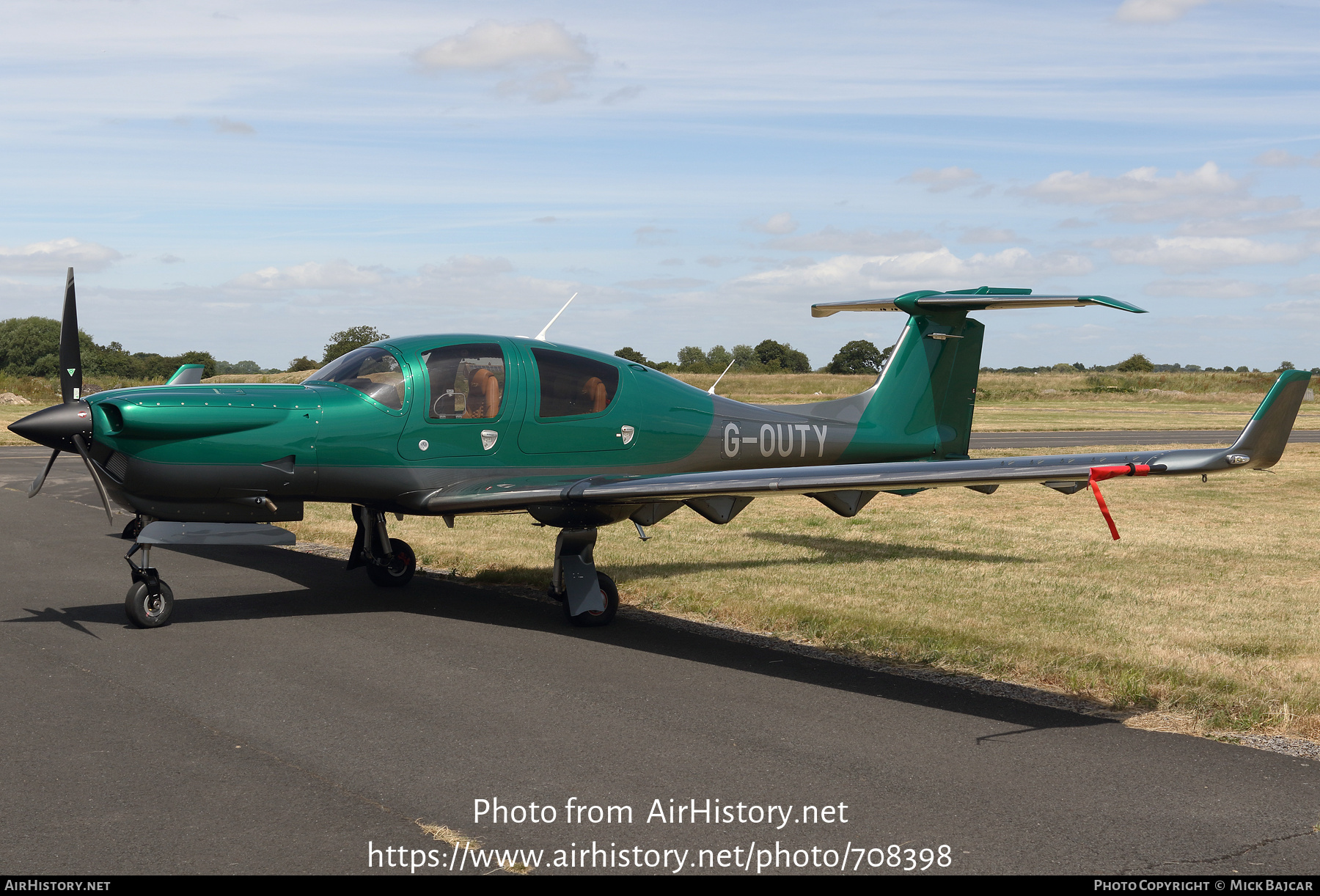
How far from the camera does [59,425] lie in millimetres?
7910

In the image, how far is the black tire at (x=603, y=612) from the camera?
8.85 metres

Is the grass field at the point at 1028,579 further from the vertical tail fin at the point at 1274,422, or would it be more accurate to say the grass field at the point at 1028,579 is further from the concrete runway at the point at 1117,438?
the concrete runway at the point at 1117,438

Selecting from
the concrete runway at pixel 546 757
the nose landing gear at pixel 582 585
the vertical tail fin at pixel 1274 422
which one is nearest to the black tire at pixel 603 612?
the nose landing gear at pixel 582 585

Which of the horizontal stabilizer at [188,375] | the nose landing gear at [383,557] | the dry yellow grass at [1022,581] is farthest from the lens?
the horizontal stabilizer at [188,375]

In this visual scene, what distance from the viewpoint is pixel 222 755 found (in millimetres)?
5492

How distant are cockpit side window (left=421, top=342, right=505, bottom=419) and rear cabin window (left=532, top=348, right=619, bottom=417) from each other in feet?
1.35

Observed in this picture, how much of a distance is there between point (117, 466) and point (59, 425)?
492 mm

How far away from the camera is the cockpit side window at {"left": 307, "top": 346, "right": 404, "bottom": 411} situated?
29.0 feet

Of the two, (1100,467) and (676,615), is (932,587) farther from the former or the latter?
(1100,467)

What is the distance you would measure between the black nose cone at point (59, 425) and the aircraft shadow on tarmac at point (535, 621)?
5.30 feet

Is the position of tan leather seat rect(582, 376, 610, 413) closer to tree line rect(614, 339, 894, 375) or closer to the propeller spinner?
the propeller spinner

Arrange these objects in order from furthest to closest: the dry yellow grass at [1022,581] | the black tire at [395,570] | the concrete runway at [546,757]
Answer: the black tire at [395,570] < the dry yellow grass at [1022,581] < the concrete runway at [546,757]

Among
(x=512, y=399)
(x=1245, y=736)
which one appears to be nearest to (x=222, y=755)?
(x=512, y=399)
